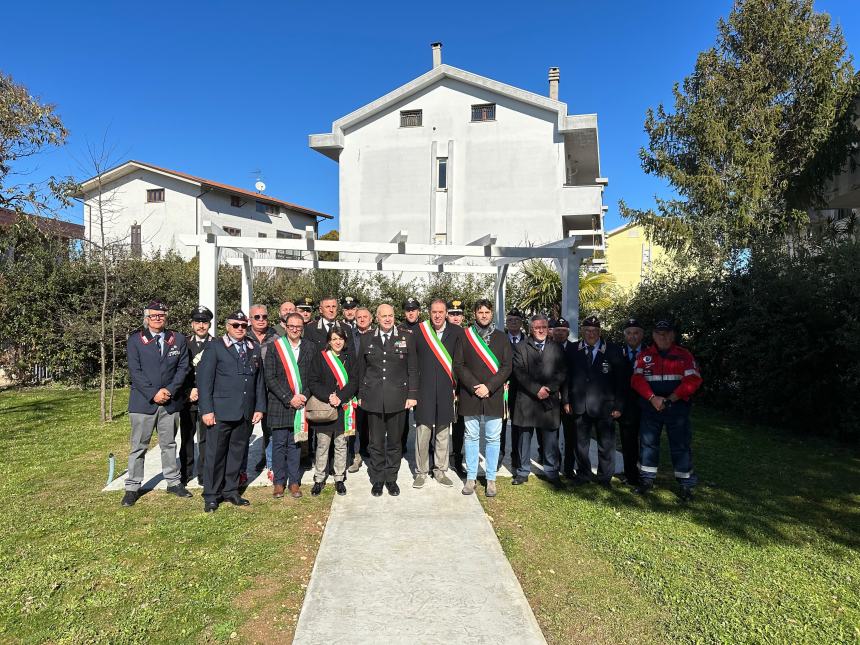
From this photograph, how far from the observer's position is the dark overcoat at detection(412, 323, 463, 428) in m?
5.30

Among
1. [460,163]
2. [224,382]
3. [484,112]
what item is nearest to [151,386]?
[224,382]

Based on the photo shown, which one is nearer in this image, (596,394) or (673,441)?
(673,441)

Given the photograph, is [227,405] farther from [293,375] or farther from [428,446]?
[428,446]

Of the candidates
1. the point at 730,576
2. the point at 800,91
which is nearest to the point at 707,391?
the point at 730,576

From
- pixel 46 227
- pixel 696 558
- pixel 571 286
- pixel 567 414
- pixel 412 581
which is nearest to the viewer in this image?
pixel 412 581

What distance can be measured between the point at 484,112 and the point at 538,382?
1658 cm

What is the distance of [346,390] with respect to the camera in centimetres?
511

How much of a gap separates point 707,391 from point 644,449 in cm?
601

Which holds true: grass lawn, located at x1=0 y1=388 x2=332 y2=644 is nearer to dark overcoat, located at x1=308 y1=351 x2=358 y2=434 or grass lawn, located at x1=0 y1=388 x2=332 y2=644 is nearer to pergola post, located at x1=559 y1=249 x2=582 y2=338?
dark overcoat, located at x1=308 y1=351 x2=358 y2=434

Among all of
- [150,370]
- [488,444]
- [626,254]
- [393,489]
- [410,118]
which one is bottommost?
[393,489]

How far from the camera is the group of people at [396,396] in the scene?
4.87 metres

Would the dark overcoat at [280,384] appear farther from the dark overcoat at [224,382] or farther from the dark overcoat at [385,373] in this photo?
the dark overcoat at [385,373]

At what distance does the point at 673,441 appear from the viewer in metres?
5.21

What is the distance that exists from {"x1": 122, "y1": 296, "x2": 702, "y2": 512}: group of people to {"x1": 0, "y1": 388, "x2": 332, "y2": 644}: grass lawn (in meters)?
0.36
